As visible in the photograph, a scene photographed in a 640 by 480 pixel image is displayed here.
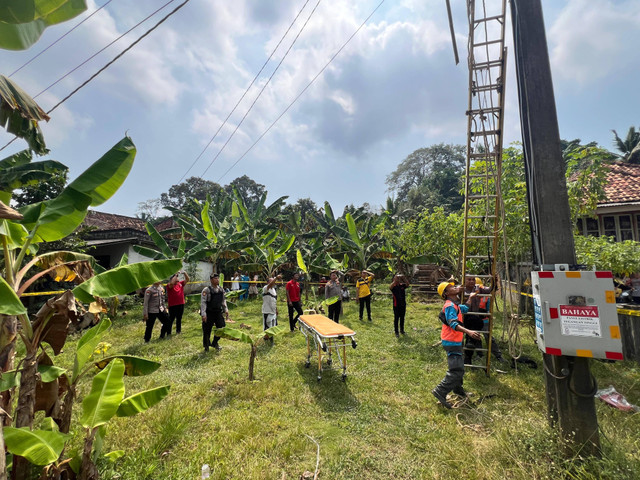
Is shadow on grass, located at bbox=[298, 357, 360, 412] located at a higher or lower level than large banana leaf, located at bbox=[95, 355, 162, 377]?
lower

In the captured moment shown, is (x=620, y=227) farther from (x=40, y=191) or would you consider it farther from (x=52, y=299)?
(x=40, y=191)

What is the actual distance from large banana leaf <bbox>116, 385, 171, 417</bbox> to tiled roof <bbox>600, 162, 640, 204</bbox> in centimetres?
1347

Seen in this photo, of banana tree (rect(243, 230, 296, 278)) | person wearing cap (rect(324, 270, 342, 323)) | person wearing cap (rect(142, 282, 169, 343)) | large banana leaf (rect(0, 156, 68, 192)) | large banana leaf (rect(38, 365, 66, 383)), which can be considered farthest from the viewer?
banana tree (rect(243, 230, 296, 278))

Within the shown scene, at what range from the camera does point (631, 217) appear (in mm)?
11195

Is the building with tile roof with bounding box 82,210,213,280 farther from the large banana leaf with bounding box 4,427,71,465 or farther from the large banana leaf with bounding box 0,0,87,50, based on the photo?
the large banana leaf with bounding box 4,427,71,465

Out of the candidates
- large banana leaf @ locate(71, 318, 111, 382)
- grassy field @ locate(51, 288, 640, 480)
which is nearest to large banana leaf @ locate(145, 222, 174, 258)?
grassy field @ locate(51, 288, 640, 480)

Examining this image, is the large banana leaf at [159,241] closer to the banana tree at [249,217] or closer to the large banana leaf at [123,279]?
the banana tree at [249,217]

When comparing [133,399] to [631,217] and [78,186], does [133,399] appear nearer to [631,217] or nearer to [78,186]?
[78,186]

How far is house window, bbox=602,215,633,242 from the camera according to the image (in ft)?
36.9

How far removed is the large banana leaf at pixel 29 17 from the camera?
2326mm

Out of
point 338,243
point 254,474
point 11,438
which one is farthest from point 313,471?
point 338,243

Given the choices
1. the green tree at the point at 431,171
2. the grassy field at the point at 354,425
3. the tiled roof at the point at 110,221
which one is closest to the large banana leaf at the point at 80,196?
the grassy field at the point at 354,425

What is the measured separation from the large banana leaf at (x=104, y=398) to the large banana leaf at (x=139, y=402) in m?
0.23

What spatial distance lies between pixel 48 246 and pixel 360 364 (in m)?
11.1
